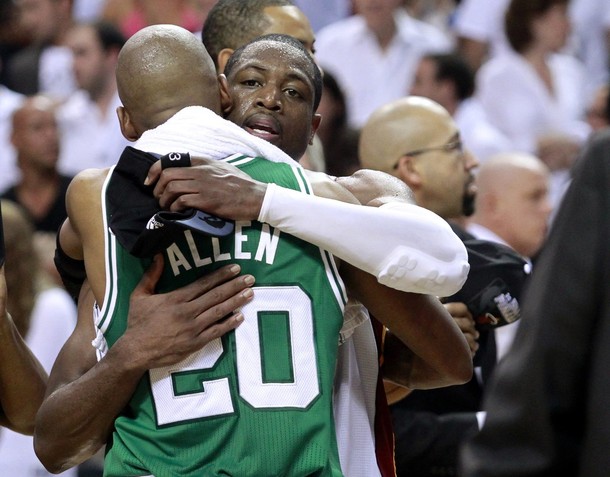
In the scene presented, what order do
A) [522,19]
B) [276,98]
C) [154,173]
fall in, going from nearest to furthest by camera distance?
1. [154,173]
2. [276,98]
3. [522,19]

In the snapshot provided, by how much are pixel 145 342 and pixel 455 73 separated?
6.09 m

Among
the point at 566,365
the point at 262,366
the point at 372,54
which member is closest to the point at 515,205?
the point at 372,54

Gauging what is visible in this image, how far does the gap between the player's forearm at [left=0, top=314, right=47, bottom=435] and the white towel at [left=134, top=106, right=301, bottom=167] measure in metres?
0.87

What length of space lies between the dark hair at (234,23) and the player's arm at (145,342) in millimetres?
1386

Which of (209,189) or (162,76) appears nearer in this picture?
(209,189)

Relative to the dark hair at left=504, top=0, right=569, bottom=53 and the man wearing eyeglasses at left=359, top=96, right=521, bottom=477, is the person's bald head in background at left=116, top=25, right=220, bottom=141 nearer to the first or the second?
the man wearing eyeglasses at left=359, top=96, right=521, bottom=477

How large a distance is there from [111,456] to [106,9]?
735 centimetres

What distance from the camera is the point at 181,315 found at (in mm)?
3006

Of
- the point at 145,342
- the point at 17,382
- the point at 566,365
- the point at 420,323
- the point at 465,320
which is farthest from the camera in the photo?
Result: the point at 465,320

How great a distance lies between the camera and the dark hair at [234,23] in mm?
4215

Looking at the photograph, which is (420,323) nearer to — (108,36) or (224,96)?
(224,96)

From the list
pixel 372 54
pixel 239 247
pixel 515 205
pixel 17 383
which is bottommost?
pixel 372 54

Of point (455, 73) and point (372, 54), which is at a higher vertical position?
point (455, 73)

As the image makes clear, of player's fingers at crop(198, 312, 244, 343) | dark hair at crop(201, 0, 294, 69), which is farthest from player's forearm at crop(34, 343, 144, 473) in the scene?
dark hair at crop(201, 0, 294, 69)
